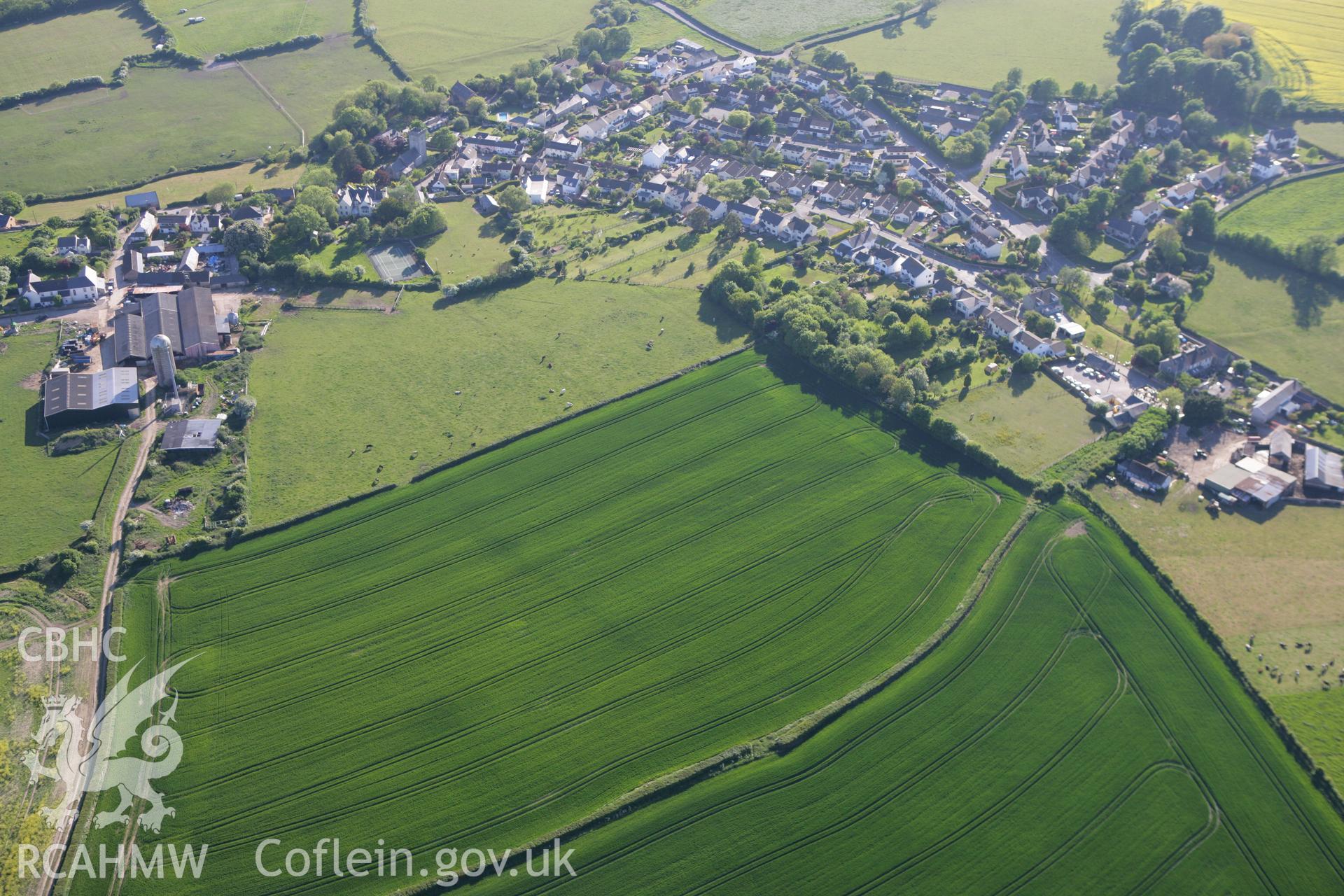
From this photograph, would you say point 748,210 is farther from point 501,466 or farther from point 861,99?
point 501,466

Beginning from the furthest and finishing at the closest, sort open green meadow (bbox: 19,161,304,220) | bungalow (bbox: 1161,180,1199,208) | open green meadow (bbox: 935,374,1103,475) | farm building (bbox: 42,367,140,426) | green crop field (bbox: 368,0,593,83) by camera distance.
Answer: green crop field (bbox: 368,0,593,83) < bungalow (bbox: 1161,180,1199,208) < open green meadow (bbox: 19,161,304,220) < open green meadow (bbox: 935,374,1103,475) < farm building (bbox: 42,367,140,426)

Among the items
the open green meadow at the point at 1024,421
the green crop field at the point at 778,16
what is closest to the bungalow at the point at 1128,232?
the open green meadow at the point at 1024,421

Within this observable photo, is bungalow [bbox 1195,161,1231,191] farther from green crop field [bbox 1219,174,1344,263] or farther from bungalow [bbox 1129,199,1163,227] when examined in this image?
bungalow [bbox 1129,199,1163,227]

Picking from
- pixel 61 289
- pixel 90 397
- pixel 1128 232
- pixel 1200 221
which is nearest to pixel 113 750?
pixel 90 397

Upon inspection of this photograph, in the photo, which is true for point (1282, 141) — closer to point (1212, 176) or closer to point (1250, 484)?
point (1212, 176)

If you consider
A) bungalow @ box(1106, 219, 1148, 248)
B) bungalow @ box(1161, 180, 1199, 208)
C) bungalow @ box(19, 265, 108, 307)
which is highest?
bungalow @ box(1161, 180, 1199, 208)

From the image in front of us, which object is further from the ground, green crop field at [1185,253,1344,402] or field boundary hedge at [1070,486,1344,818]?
green crop field at [1185,253,1344,402]

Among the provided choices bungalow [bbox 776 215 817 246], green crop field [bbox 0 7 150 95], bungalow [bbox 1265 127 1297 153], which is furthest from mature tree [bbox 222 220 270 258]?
bungalow [bbox 1265 127 1297 153]

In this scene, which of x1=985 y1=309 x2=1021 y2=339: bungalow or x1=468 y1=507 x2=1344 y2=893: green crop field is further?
x1=985 y1=309 x2=1021 y2=339: bungalow
